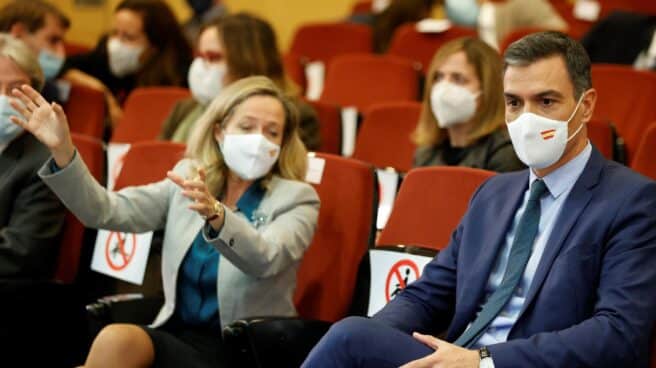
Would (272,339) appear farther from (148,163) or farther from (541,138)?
(148,163)

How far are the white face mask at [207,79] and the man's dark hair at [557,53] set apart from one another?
1961 mm

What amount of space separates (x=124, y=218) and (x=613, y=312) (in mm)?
1355

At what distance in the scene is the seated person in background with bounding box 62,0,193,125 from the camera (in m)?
5.15

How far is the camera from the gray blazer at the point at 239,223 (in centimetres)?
285

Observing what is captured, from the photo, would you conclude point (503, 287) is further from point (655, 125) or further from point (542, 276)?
point (655, 125)

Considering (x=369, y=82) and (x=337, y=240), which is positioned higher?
(x=369, y=82)

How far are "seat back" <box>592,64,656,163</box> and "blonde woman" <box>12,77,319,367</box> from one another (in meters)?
1.60

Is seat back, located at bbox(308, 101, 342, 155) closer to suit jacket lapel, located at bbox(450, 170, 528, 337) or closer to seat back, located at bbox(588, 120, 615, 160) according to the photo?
seat back, located at bbox(588, 120, 615, 160)

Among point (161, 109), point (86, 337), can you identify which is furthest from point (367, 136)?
point (86, 337)

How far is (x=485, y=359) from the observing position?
2.23 m

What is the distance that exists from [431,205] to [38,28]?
7.84 ft

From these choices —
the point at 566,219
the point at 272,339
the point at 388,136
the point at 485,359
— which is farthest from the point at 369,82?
the point at 485,359

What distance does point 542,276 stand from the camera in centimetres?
231

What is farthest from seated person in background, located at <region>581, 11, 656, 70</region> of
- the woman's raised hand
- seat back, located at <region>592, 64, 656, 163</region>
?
the woman's raised hand
